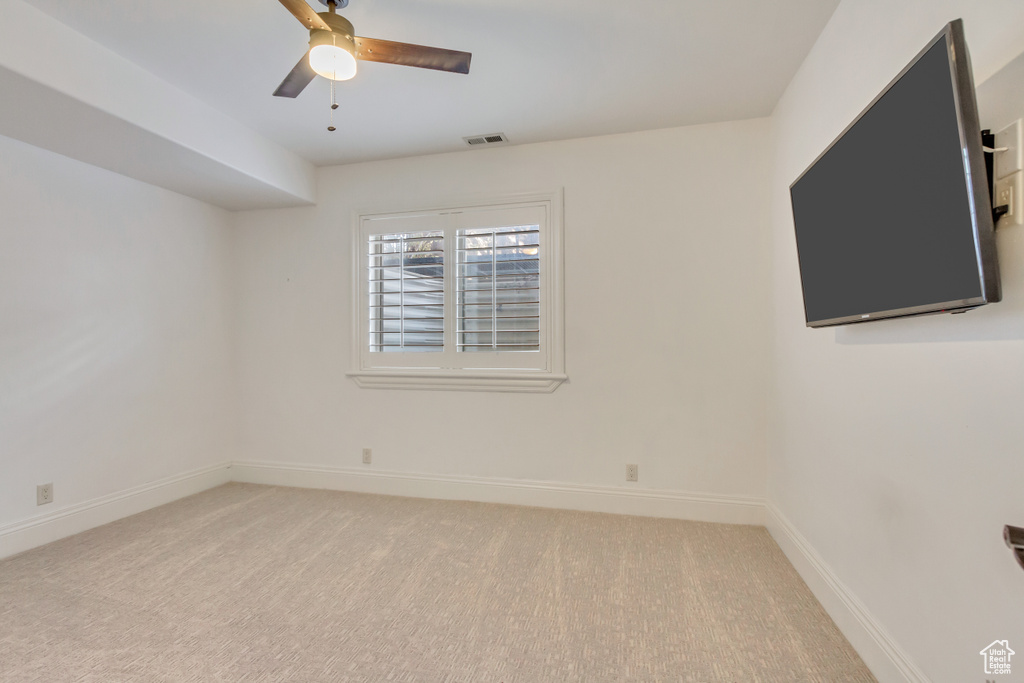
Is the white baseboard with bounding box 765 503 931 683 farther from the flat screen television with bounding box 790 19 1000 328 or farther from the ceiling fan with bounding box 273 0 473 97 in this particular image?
the ceiling fan with bounding box 273 0 473 97

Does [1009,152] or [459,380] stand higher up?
[1009,152]

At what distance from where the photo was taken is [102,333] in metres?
3.00

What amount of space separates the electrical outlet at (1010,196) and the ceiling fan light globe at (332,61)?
2025mm

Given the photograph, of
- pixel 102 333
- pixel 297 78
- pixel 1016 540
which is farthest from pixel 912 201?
pixel 102 333

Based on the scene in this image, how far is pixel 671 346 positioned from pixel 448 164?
211 centimetres

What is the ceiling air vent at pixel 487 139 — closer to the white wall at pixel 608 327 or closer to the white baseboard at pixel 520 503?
the white wall at pixel 608 327

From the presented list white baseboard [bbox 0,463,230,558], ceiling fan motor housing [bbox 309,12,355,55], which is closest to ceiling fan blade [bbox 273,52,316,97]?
ceiling fan motor housing [bbox 309,12,355,55]

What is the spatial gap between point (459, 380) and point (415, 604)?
1625 mm

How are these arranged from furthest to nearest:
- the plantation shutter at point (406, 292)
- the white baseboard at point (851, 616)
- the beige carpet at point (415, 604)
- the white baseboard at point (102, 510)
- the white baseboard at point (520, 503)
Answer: the plantation shutter at point (406, 292) < the white baseboard at point (102, 510) < the white baseboard at point (520, 503) < the beige carpet at point (415, 604) < the white baseboard at point (851, 616)

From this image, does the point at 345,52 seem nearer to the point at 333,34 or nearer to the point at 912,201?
the point at 333,34

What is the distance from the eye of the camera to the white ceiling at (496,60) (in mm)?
1974

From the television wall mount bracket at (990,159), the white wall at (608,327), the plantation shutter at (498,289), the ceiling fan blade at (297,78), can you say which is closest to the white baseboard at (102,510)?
the white wall at (608,327)

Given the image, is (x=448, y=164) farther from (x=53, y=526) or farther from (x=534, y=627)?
(x=53, y=526)

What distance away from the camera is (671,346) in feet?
10.0
